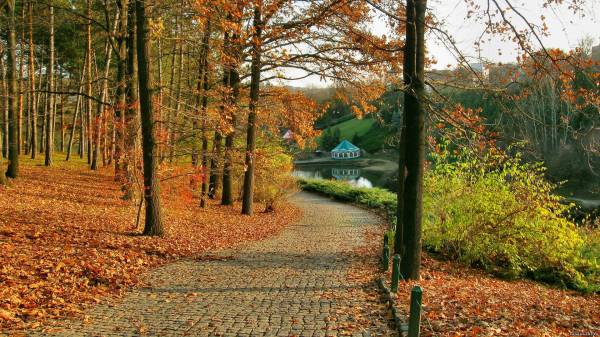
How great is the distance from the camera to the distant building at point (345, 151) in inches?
3578

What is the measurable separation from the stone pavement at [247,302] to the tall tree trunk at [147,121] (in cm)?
206

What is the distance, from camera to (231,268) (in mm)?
9719

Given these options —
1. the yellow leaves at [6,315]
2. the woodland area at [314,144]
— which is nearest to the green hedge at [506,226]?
the woodland area at [314,144]

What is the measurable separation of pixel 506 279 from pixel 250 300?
670 cm

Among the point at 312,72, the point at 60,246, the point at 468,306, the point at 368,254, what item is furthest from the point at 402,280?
the point at 312,72

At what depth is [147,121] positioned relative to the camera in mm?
11203

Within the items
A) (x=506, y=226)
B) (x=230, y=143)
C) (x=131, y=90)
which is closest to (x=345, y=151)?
(x=230, y=143)

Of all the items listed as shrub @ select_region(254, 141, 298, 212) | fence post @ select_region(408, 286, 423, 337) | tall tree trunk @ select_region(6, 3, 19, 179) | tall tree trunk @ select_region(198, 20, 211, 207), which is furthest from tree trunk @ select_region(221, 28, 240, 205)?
fence post @ select_region(408, 286, 423, 337)

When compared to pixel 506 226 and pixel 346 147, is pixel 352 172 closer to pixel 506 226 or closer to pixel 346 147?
pixel 346 147

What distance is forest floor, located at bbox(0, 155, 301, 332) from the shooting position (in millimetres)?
6707

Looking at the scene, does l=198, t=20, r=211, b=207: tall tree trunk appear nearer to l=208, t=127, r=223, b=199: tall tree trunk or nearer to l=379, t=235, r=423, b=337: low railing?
l=208, t=127, r=223, b=199: tall tree trunk

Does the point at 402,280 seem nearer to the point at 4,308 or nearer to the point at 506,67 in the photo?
the point at 506,67

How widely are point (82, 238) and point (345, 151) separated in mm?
82345

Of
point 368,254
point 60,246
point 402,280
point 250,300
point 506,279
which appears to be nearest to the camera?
point 250,300
